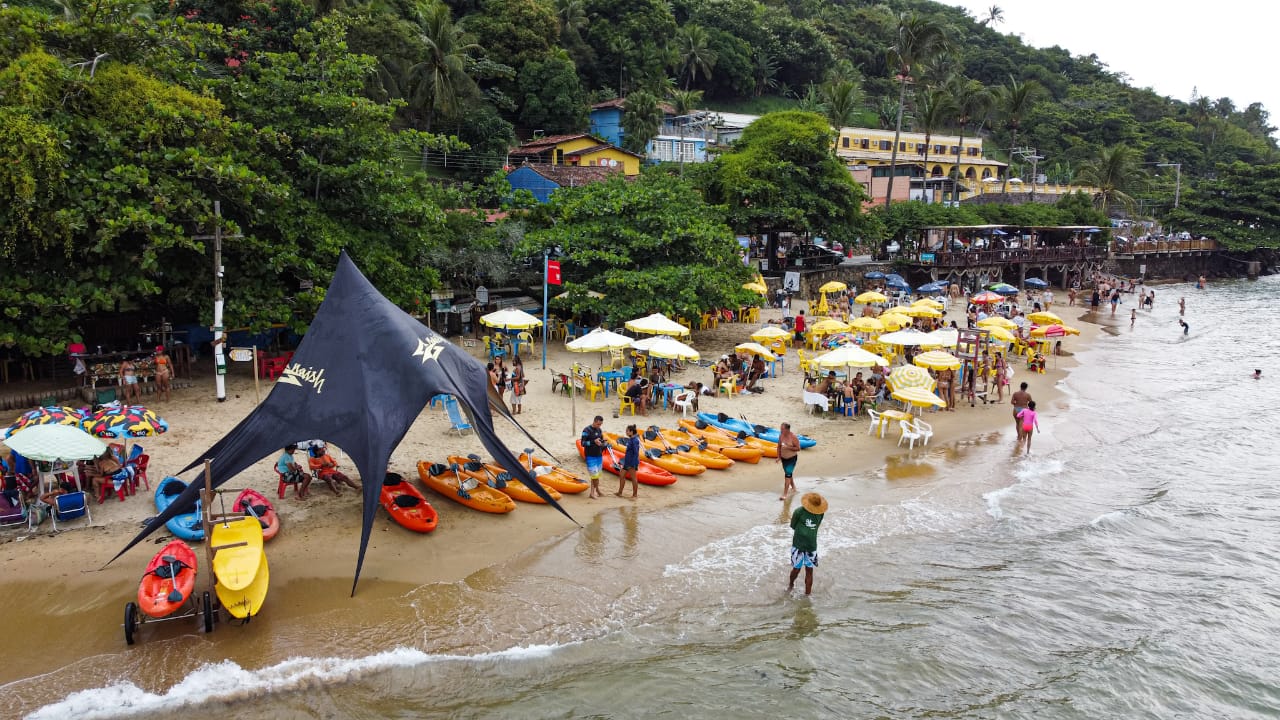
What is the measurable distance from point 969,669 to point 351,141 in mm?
18245

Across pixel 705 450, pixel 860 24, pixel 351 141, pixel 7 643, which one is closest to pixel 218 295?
pixel 351 141

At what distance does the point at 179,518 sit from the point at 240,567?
2.48 meters

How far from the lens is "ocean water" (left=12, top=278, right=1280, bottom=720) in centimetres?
879

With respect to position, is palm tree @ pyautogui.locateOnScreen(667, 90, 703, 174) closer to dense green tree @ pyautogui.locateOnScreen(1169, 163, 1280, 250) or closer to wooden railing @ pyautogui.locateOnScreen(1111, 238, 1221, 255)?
wooden railing @ pyautogui.locateOnScreen(1111, 238, 1221, 255)

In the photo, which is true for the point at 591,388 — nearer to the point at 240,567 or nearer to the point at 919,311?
the point at 240,567

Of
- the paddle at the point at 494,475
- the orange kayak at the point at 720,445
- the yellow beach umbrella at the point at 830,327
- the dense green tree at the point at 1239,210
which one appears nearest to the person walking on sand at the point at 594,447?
the paddle at the point at 494,475

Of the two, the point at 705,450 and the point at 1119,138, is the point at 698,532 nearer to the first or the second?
the point at 705,450

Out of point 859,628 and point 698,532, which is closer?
point 859,628

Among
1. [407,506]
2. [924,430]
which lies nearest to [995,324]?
[924,430]

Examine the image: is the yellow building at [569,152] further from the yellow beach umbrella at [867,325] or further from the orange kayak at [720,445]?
the orange kayak at [720,445]

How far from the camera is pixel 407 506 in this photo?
40.8 feet

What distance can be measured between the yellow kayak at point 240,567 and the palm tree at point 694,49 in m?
71.4

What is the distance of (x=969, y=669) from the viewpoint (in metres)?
10.1

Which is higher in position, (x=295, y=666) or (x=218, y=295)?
(x=218, y=295)
